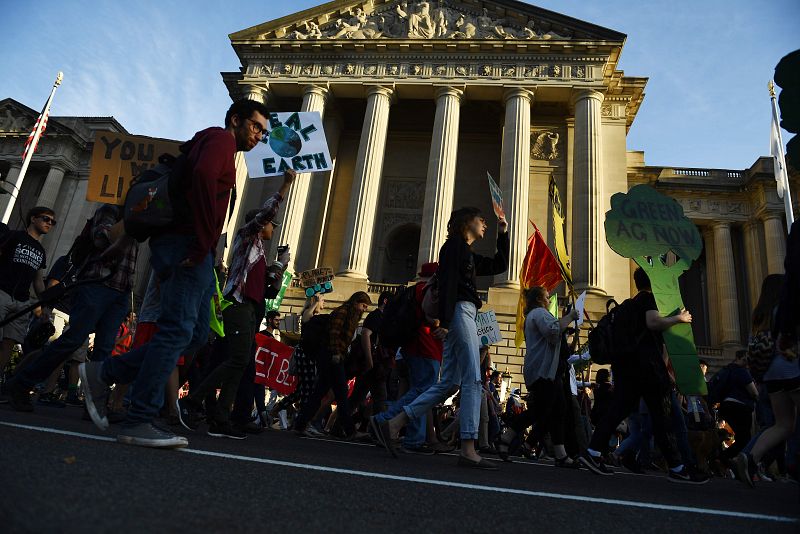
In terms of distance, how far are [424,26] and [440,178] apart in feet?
25.3

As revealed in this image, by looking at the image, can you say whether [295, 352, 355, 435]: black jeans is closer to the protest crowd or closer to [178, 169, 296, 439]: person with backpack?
the protest crowd

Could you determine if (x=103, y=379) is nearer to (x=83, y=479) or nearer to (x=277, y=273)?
(x=83, y=479)

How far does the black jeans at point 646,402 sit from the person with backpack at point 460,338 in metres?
1.33

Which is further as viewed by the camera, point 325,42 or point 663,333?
point 325,42

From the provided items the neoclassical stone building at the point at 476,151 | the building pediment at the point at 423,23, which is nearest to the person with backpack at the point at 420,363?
the neoclassical stone building at the point at 476,151

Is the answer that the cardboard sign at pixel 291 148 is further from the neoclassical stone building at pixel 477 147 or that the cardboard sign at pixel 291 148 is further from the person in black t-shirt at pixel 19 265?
the neoclassical stone building at pixel 477 147

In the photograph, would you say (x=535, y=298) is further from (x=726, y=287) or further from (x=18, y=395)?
(x=726, y=287)

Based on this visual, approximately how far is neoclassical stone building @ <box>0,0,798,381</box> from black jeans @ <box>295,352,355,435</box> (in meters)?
11.6

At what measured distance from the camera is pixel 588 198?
731 inches

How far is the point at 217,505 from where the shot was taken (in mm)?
1530

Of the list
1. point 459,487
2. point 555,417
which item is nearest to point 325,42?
point 555,417

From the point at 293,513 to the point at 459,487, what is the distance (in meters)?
1.15

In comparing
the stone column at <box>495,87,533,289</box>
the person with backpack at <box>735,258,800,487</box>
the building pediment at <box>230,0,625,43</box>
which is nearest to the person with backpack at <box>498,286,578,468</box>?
the person with backpack at <box>735,258,800,487</box>

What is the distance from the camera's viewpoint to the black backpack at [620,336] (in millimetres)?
4508
